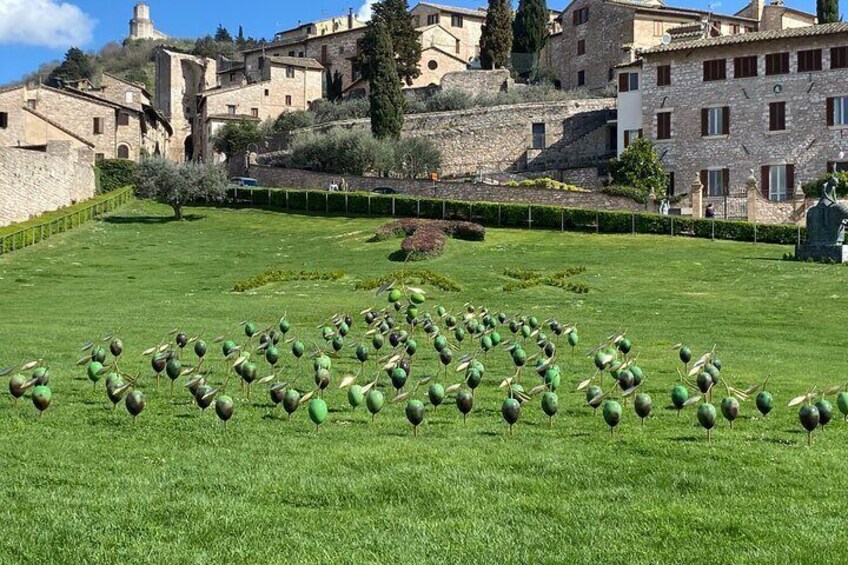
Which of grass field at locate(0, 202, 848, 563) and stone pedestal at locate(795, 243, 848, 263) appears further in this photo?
stone pedestal at locate(795, 243, 848, 263)

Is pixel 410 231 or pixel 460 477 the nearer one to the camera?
pixel 460 477

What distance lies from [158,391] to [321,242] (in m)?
31.3

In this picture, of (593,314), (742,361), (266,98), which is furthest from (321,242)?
(266,98)

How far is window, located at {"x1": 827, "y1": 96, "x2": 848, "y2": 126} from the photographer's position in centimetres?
5594

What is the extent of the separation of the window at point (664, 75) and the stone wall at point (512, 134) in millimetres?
9294

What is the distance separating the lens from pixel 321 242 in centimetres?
4544

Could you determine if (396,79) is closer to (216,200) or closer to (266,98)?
(216,200)

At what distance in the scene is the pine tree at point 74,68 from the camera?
15060 centimetres

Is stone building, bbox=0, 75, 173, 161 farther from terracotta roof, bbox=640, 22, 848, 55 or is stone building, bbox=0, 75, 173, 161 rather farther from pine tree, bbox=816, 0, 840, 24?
pine tree, bbox=816, 0, 840, 24

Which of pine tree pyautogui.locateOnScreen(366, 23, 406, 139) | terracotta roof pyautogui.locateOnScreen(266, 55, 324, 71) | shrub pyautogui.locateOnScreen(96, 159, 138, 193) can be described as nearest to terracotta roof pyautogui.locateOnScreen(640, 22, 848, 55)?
pine tree pyautogui.locateOnScreen(366, 23, 406, 139)

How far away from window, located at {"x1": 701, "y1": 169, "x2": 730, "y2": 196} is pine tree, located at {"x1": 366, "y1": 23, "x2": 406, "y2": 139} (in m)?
20.2

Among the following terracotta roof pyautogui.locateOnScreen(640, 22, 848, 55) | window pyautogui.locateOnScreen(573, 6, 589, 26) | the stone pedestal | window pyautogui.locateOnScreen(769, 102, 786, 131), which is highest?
window pyautogui.locateOnScreen(573, 6, 589, 26)

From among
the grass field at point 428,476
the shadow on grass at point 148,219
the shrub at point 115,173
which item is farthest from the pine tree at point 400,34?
the grass field at point 428,476

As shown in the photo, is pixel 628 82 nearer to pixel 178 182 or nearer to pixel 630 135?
pixel 630 135
